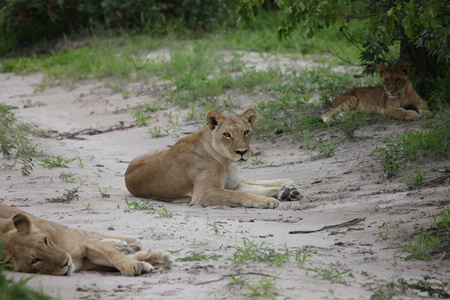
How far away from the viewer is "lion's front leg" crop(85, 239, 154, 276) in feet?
12.6

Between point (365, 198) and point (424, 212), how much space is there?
721mm

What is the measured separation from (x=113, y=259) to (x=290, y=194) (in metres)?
2.41

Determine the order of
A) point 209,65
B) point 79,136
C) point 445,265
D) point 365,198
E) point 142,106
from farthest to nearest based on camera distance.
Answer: point 209,65 → point 142,106 → point 79,136 → point 365,198 → point 445,265

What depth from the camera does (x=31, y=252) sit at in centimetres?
370

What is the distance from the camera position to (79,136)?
30.0 ft

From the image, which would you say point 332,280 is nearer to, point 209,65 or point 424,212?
point 424,212

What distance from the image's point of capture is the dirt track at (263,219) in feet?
11.9

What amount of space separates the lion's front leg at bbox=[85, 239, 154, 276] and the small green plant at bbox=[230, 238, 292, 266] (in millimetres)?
Result: 526

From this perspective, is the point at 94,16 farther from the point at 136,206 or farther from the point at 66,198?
the point at 136,206

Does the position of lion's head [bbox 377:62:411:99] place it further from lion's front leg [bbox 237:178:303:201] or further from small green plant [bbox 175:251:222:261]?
small green plant [bbox 175:251:222:261]

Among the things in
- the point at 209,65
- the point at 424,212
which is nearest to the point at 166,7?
the point at 209,65

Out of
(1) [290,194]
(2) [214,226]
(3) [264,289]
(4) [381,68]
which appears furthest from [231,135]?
(3) [264,289]

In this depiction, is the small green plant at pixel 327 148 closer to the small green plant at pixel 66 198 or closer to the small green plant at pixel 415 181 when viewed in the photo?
the small green plant at pixel 415 181

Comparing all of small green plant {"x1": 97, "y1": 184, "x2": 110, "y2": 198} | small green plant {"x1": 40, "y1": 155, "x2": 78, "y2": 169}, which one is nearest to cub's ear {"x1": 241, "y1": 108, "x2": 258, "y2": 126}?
small green plant {"x1": 97, "y1": 184, "x2": 110, "y2": 198}
